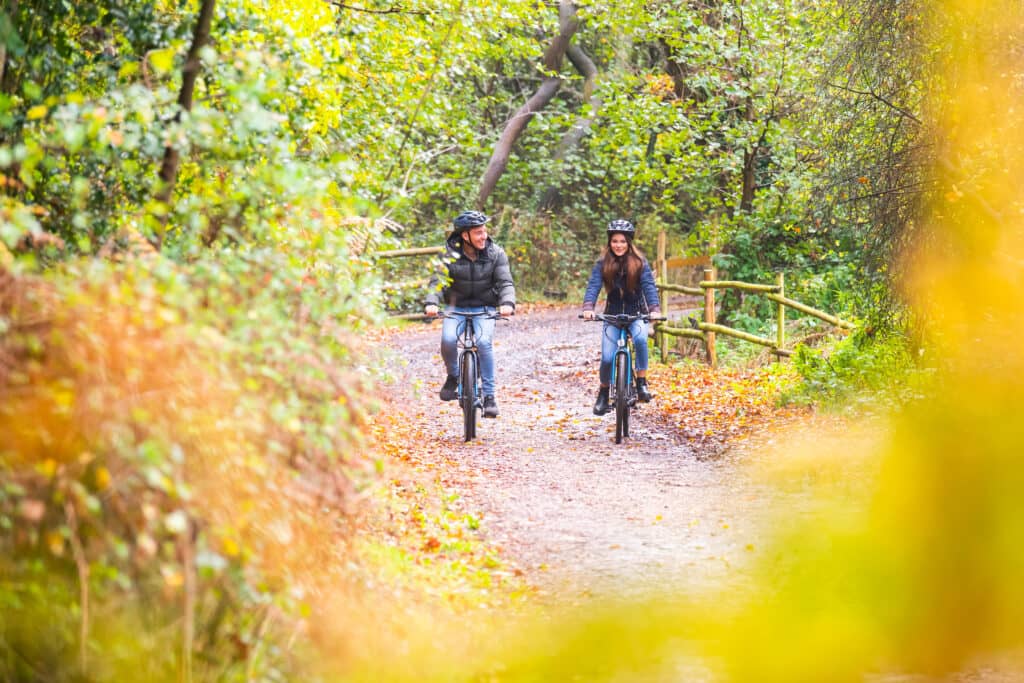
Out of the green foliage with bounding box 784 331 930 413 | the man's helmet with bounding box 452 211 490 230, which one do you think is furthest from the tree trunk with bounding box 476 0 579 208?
the man's helmet with bounding box 452 211 490 230

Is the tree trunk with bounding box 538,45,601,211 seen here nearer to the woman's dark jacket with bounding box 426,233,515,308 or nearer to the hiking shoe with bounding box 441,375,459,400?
the woman's dark jacket with bounding box 426,233,515,308

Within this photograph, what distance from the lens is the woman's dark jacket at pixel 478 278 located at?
34.9 ft

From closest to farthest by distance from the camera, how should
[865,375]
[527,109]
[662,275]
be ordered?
[865,375] < [662,275] < [527,109]

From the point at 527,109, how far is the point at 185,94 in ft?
78.7

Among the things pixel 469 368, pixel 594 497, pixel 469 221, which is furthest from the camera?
pixel 469 368

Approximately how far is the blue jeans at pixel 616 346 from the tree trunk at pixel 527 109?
53.9ft

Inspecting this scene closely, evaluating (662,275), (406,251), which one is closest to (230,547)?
(406,251)

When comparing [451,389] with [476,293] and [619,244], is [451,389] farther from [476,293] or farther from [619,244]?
[619,244]

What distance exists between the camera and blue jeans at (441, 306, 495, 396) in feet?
34.9

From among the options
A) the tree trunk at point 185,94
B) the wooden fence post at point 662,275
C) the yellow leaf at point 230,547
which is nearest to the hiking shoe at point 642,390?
the tree trunk at point 185,94

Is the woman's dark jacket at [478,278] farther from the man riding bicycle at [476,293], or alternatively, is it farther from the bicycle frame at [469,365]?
the bicycle frame at [469,365]

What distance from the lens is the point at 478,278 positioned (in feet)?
35.0

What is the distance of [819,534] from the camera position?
7.25m

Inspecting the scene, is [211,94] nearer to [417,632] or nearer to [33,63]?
[33,63]
